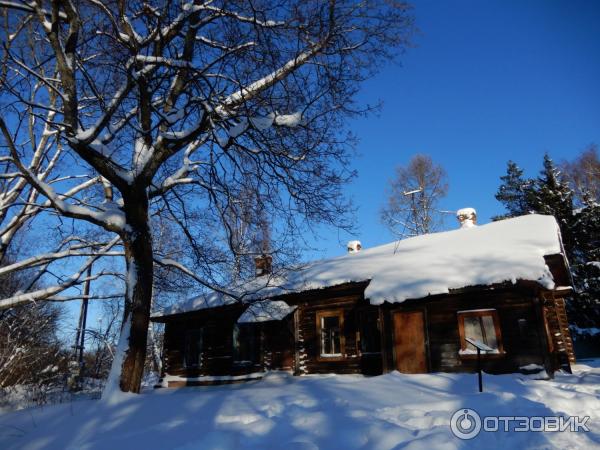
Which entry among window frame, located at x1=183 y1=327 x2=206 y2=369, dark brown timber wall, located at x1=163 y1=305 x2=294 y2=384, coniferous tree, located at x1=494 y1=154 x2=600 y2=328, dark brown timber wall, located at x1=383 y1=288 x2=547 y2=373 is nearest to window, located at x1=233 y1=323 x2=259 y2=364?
dark brown timber wall, located at x1=163 y1=305 x2=294 y2=384

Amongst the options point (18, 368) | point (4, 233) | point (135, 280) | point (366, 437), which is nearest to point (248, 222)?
point (135, 280)

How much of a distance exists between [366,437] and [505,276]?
8561 millimetres

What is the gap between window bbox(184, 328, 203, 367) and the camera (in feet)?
65.2

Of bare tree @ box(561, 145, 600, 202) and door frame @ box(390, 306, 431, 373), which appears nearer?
door frame @ box(390, 306, 431, 373)

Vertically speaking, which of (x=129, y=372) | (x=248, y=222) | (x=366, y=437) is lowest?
(x=366, y=437)

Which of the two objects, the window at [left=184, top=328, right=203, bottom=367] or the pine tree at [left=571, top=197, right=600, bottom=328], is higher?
the pine tree at [left=571, top=197, right=600, bottom=328]

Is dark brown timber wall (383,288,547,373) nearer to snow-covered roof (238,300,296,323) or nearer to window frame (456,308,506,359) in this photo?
window frame (456,308,506,359)

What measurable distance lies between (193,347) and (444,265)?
42.3ft

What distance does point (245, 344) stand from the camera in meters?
18.5

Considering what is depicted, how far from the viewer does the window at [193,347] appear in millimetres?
19880

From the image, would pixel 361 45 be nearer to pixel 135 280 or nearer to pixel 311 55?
pixel 311 55

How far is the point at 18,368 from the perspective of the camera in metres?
13.9

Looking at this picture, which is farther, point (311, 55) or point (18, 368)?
point (18, 368)

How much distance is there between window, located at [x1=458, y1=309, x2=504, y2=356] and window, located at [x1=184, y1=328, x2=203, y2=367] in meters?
12.3
